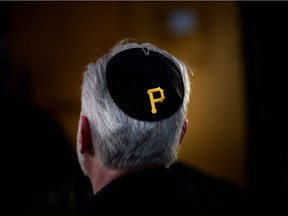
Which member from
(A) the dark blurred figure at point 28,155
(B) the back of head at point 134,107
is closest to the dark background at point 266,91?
(A) the dark blurred figure at point 28,155

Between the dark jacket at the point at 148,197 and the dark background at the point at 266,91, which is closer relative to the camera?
the dark jacket at the point at 148,197

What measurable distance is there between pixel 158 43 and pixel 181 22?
23cm

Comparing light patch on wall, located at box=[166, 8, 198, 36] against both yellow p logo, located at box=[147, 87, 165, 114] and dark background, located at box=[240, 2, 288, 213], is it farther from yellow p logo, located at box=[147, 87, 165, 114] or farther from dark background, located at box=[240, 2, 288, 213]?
yellow p logo, located at box=[147, 87, 165, 114]

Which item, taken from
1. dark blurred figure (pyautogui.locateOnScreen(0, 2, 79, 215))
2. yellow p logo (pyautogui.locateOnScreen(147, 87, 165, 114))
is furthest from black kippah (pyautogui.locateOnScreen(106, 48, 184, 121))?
dark blurred figure (pyautogui.locateOnScreen(0, 2, 79, 215))

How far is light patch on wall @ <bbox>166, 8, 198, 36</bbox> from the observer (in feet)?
12.2

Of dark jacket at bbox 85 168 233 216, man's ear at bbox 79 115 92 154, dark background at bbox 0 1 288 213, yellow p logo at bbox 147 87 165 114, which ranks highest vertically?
yellow p logo at bbox 147 87 165 114

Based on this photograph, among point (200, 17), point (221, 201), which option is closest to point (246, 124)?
point (200, 17)

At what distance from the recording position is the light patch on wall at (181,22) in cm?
371

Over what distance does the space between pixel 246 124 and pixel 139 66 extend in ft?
8.99

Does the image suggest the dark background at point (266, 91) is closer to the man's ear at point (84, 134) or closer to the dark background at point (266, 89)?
the dark background at point (266, 89)

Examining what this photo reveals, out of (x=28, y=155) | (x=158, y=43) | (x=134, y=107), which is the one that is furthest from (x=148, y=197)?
(x=158, y=43)

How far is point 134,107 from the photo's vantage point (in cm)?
113

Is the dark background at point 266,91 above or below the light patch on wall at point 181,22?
below

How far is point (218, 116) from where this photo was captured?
379cm
